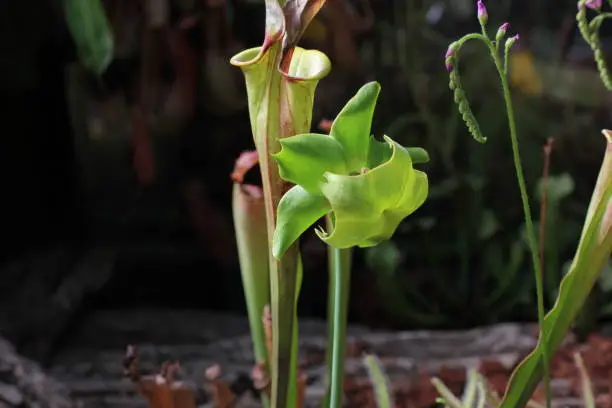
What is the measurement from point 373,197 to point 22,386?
46cm

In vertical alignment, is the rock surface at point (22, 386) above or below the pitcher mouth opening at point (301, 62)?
below

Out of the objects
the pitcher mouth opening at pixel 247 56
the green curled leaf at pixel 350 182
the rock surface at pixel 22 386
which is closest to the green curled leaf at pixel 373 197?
the green curled leaf at pixel 350 182

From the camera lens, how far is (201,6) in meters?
1.13

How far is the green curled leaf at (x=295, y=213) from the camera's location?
322 millimetres

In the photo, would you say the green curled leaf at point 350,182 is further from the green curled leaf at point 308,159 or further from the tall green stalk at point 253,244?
the tall green stalk at point 253,244

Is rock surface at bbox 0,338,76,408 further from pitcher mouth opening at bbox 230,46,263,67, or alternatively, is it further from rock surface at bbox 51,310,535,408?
pitcher mouth opening at bbox 230,46,263,67

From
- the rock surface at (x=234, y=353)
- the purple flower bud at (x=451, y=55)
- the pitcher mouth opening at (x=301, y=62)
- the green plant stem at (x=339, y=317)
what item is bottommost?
the rock surface at (x=234, y=353)

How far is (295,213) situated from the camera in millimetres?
323

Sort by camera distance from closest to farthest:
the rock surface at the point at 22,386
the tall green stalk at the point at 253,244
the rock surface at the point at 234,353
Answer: the tall green stalk at the point at 253,244, the rock surface at the point at 22,386, the rock surface at the point at 234,353

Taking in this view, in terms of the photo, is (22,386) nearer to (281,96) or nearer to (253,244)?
(253,244)

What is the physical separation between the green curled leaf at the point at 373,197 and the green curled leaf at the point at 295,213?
0.01m


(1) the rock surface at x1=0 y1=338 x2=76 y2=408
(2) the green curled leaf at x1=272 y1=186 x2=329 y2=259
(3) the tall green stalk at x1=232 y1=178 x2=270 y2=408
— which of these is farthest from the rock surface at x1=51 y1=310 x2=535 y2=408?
(2) the green curled leaf at x1=272 y1=186 x2=329 y2=259

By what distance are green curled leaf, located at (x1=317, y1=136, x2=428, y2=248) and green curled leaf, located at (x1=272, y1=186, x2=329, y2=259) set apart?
1 cm

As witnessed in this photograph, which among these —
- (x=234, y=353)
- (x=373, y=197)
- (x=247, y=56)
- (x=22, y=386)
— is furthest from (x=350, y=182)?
(x=234, y=353)
